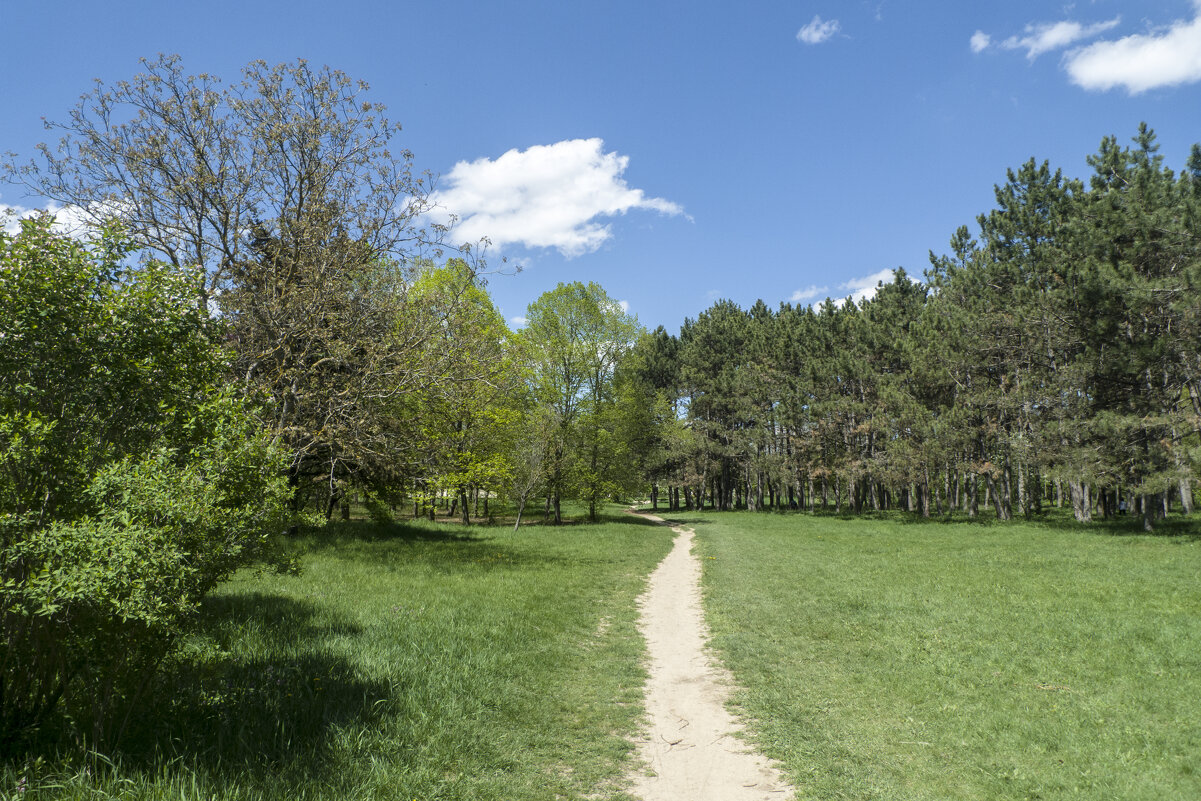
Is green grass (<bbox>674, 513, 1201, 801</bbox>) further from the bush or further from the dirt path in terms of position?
the bush

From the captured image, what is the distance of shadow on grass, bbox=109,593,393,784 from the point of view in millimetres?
4676

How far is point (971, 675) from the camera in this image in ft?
25.9

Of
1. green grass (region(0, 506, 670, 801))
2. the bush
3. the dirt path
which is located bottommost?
the dirt path

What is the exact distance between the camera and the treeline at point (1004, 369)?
953 inches

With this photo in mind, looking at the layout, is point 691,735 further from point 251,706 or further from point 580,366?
point 580,366

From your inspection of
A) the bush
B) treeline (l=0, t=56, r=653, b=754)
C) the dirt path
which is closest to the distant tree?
treeline (l=0, t=56, r=653, b=754)

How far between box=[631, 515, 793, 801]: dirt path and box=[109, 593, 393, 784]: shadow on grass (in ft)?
9.80

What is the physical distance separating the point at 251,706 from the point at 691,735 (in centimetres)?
461

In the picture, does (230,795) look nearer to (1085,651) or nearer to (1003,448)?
(1085,651)

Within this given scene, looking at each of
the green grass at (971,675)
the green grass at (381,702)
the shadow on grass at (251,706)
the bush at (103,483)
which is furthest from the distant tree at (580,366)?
the bush at (103,483)

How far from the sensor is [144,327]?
15.8ft

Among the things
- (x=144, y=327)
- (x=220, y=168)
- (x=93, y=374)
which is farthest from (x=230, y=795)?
(x=220, y=168)

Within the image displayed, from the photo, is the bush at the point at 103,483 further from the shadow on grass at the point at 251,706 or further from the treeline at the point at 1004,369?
the treeline at the point at 1004,369

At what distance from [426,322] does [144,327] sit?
38.5ft
